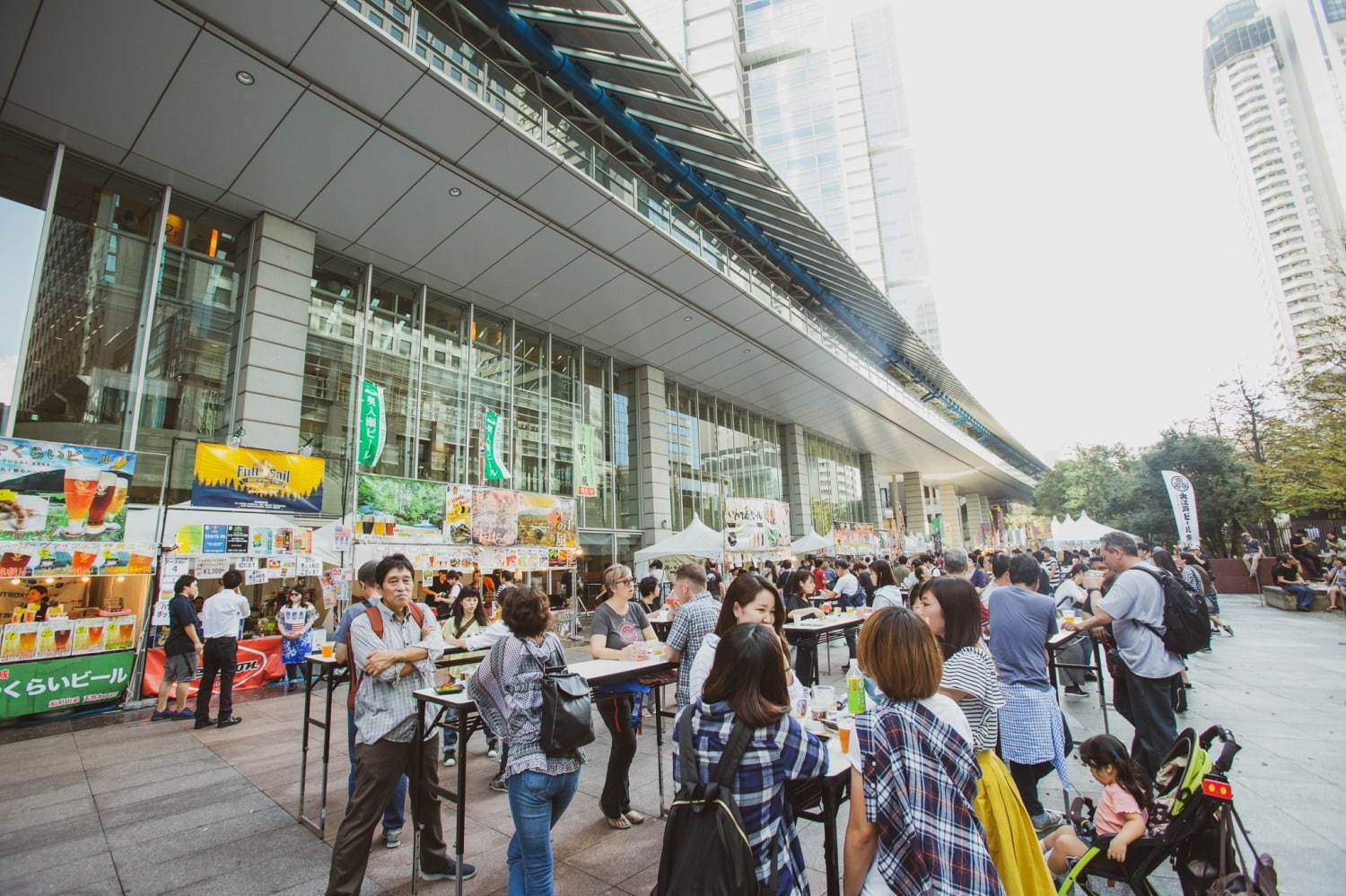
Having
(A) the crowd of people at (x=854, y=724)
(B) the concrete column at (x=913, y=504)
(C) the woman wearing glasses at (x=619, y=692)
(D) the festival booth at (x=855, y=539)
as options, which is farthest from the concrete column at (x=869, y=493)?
(C) the woman wearing glasses at (x=619, y=692)

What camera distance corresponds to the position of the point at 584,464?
660 inches

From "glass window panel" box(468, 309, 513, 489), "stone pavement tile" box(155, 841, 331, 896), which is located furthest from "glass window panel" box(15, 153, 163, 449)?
"stone pavement tile" box(155, 841, 331, 896)

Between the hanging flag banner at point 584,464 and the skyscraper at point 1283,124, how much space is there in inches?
3381

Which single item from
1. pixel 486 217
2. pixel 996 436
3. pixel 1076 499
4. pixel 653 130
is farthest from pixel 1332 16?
pixel 486 217

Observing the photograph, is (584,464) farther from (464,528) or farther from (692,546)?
(464,528)

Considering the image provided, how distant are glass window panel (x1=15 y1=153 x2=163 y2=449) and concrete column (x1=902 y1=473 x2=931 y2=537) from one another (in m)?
38.7

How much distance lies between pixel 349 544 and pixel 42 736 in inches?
164

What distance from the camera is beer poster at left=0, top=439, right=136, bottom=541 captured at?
23.9ft

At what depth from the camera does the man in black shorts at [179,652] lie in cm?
754

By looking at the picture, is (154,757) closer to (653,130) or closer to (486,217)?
(486,217)

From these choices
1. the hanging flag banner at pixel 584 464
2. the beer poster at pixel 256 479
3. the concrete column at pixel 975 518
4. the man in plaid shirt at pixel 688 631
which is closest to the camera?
the man in plaid shirt at pixel 688 631

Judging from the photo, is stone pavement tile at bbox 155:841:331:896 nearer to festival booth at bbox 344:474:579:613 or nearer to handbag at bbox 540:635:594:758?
handbag at bbox 540:635:594:758

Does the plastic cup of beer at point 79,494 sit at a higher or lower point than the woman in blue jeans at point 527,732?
higher

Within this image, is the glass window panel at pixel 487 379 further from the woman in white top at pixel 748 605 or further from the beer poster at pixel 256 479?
the woman in white top at pixel 748 605
